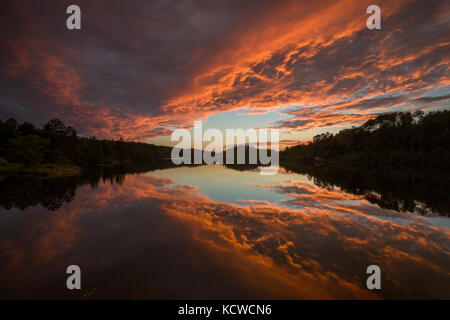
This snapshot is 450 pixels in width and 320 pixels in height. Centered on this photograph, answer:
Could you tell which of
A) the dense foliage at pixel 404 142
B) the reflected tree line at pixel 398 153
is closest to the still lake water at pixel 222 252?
the reflected tree line at pixel 398 153

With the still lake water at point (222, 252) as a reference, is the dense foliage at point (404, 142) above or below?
above

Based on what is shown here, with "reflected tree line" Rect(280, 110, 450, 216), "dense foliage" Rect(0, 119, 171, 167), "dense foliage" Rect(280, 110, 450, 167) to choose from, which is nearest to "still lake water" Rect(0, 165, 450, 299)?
"reflected tree line" Rect(280, 110, 450, 216)

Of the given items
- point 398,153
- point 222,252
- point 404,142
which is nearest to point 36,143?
point 222,252

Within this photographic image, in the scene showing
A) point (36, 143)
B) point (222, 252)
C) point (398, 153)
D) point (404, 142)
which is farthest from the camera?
point (404, 142)

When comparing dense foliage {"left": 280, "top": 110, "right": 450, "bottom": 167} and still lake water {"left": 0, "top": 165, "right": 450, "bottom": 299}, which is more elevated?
dense foliage {"left": 280, "top": 110, "right": 450, "bottom": 167}

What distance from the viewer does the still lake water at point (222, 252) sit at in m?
5.18

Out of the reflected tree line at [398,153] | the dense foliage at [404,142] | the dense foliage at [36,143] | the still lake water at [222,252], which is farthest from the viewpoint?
the dense foliage at [404,142]

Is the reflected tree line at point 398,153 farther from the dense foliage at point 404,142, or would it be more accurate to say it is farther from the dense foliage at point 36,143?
the dense foliage at point 36,143

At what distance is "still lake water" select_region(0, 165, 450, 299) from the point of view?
17.0 ft

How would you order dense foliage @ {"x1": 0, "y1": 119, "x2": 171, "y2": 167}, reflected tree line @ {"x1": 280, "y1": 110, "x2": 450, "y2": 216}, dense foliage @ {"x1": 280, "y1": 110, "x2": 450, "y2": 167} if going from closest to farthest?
1. reflected tree line @ {"x1": 280, "y1": 110, "x2": 450, "y2": 216}
2. dense foliage @ {"x1": 0, "y1": 119, "x2": 171, "y2": 167}
3. dense foliage @ {"x1": 280, "y1": 110, "x2": 450, "y2": 167}

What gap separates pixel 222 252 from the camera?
24.1 feet

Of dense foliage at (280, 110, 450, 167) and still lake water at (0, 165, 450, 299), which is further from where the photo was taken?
dense foliage at (280, 110, 450, 167)

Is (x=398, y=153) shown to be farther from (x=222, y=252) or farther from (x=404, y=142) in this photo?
Result: (x=222, y=252)

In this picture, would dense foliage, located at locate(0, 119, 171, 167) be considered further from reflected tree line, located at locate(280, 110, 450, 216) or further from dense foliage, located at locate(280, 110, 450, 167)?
dense foliage, located at locate(280, 110, 450, 167)
